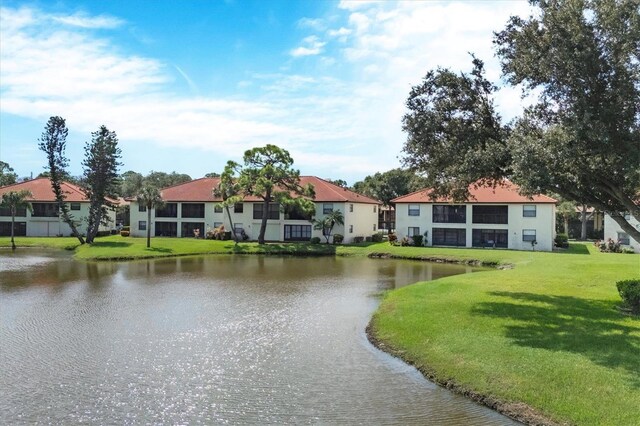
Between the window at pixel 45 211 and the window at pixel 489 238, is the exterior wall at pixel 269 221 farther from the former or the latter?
the window at pixel 489 238

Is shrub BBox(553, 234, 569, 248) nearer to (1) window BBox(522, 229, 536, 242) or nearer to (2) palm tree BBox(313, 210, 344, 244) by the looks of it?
(1) window BBox(522, 229, 536, 242)

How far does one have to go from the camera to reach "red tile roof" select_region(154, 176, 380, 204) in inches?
2442

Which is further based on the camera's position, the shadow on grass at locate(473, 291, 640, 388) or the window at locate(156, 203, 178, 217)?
the window at locate(156, 203, 178, 217)

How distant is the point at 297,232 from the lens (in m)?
63.0

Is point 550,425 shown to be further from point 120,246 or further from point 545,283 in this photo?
point 120,246

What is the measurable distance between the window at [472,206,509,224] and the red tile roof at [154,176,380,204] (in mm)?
14233

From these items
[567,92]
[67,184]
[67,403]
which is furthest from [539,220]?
[67,184]

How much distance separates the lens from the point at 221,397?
484 inches

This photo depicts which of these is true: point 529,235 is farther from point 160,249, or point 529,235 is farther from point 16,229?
point 16,229

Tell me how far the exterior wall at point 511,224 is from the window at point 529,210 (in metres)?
0.29

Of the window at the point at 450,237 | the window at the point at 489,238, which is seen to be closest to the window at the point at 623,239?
the window at the point at 489,238

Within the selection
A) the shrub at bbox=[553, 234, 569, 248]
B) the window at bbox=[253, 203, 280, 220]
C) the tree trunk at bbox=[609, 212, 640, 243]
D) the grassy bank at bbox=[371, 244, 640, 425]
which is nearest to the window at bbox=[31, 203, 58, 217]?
the window at bbox=[253, 203, 280, 220]

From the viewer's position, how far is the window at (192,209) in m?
66.9

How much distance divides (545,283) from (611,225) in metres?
33.0
